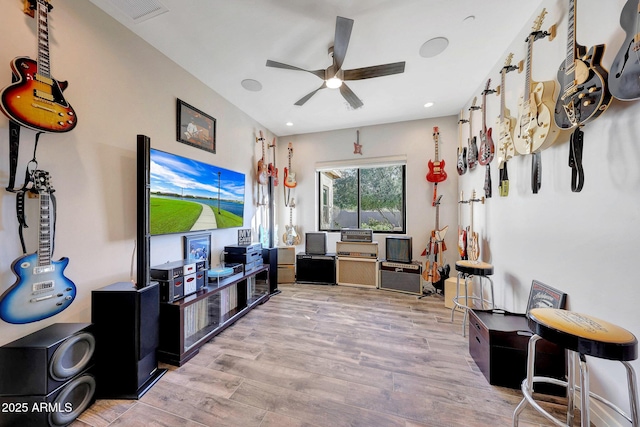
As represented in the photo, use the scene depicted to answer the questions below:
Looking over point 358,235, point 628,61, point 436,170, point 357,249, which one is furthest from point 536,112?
point 357,249

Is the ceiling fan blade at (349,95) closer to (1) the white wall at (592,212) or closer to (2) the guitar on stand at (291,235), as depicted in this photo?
(1) the white wall at (592,212)

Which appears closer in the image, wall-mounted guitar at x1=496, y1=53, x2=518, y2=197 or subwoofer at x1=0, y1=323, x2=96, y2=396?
subwoofer at x1=0, y1=323, x2=96, y2=396

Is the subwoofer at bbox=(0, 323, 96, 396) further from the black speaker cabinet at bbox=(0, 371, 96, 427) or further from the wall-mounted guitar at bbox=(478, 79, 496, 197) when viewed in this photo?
the wall-mounted guitar at bbox=(478, 79, 496, 197)

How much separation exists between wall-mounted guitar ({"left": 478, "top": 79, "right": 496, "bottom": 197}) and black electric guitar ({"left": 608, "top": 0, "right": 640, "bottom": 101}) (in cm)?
138

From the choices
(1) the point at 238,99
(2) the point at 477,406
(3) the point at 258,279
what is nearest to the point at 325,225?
(3) the point at 258,279

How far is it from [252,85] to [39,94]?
1863 mm

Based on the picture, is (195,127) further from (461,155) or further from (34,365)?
(461,155)

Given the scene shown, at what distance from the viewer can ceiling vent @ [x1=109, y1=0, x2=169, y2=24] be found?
1680mm

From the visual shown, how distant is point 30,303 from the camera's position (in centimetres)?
132

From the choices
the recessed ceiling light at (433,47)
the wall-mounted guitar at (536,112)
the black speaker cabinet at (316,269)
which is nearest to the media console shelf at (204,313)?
the black speaker cabinet at (316,269)

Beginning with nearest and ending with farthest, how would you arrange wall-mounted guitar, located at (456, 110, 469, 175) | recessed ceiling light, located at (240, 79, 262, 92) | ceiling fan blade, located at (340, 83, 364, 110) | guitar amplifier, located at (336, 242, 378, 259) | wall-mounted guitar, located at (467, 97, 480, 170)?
ceiling fan blade, located at (340, 83, 364, 110)
recessed ceiling light, located at (240, 79, 262, 92)
wall-mounted guitar, located at (467, 97, 480, 170)
wall-mounted guitar, located at (456, 110, 469, 175)
guitar amplifier, located at (336, 242, 378, 259)

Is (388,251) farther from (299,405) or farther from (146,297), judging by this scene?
(146,297)

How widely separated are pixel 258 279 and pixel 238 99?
2582mm

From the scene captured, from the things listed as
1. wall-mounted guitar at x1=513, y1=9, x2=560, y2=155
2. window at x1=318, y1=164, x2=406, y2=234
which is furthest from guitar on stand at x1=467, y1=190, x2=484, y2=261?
window at x1=318, y1=164, x2=406, y2=234
